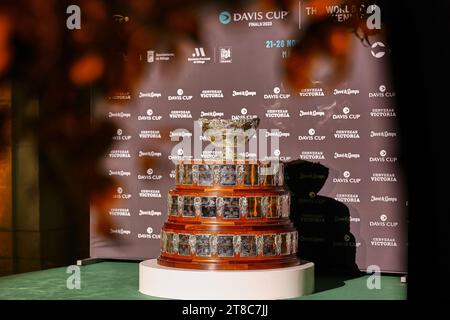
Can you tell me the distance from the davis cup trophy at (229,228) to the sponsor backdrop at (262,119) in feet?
4.17

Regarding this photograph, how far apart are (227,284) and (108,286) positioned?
1.45 metres

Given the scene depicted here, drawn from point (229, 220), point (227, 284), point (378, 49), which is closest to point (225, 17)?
point (378, 49)

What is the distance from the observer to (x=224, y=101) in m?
8.38

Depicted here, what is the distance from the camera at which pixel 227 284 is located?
21.0 ft

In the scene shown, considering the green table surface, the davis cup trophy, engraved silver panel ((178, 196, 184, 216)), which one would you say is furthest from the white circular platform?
engraved silver panel ((178, 196, 184, 216))

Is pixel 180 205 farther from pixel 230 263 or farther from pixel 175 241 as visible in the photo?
pixel 230 263

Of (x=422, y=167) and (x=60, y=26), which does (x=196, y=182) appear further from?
(x=60, y=26)

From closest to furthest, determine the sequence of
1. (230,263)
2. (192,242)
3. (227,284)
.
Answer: (227,284) < (230,263) < (192,242)

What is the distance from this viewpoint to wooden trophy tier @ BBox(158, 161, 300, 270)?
6.62 m

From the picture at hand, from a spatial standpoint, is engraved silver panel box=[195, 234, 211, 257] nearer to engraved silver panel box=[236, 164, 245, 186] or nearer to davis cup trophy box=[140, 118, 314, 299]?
davis cup trophy box=[140, 118, 314, 299]

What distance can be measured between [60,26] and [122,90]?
0.99m

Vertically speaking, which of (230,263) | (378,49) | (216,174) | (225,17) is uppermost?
(225,17)

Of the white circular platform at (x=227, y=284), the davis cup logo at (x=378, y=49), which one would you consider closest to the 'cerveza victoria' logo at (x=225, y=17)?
the davis cup logo at (x=378, y=49)

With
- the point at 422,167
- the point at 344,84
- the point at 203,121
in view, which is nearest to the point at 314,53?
the point at 344,84
